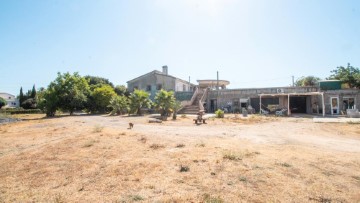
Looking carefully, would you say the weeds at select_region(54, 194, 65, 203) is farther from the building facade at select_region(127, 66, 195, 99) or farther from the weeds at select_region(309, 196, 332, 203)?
the building facade at select_region(127, 66, 195, 99)

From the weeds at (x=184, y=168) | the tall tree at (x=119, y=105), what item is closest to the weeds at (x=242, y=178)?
the weeds at (x=184, y=168)

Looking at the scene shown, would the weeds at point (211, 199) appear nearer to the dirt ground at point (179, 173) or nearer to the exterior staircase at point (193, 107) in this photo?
the dirt ground at point (179, 173)

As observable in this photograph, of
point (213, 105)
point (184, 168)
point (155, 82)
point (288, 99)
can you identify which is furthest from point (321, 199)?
point (155, 82)

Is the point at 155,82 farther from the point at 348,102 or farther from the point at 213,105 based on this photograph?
the point at 348,102

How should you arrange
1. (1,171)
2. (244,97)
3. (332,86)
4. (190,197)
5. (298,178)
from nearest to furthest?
(190,197) → (298,178) → (1,171) → (332,86) → (244,97)

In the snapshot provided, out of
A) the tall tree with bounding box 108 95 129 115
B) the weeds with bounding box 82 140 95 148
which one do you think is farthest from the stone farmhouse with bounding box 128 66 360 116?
the weeds with bounding box 82 140 95 148

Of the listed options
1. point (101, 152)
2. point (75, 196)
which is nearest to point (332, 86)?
point (101, 152)

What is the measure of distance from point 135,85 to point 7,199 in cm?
3517

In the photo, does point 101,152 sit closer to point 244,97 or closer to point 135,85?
point 244,97

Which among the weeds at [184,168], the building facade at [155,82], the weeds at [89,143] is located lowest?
the weeds at [184,168]

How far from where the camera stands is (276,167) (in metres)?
6.48

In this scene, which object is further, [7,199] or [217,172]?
[217,172]

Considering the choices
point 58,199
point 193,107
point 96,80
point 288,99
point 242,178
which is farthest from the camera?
point 96,80

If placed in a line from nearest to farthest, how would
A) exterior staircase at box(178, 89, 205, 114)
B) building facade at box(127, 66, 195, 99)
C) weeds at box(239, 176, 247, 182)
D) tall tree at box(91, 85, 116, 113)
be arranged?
weeds at box(239, 176, 247, 182) < exterior staircase at box(178, 89, 205, 114) < tall tree at box(91, 85, 116, 113) < building facade at box(127, 66, 195, 99)
